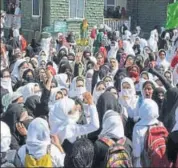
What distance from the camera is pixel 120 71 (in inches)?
363

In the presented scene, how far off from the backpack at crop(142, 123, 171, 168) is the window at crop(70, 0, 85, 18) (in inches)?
573

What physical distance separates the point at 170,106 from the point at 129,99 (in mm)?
665

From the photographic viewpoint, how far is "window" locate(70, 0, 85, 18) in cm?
1946

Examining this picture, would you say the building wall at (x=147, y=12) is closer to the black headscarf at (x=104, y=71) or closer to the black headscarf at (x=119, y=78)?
the black headscarf at (x=104, y=71)

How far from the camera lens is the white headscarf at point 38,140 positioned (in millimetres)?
4750

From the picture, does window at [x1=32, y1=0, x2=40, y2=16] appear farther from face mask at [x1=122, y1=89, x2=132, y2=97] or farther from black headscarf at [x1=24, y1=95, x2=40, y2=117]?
black headscarf at [x1=24, y1=95, x2=40, y2=117]

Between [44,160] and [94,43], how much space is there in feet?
42.6

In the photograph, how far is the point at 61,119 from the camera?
5.85m

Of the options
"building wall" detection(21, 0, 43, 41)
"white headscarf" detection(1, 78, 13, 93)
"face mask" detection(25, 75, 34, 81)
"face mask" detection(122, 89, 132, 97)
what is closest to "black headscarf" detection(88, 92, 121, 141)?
"face mask" detection(122, 89, 132, 97)

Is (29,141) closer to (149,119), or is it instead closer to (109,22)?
(149,119)

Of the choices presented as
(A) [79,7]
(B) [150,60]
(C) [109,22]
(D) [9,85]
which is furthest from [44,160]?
(C) [109,22]

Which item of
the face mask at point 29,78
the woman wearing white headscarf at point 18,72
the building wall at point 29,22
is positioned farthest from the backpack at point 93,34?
the face mask at point 29,78

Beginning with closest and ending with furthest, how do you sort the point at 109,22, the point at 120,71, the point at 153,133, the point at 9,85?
the point at 153,133, the point at 9,85, the point at 120,71, the point at 109,22

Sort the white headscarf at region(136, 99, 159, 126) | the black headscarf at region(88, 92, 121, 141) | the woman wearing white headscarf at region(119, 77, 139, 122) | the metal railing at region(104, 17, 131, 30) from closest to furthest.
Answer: the white headscarf at region(136, 99, 159, 126) → the black headscarf at region(88, 92, 121, 141) → the woman wearing white headscarf at region(119, 77, 139, 122) → the metal railing at region(104, 17, 131, 30)
